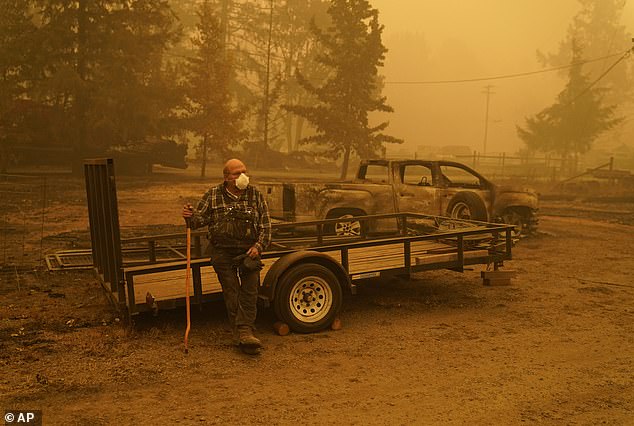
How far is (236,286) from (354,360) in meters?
1.41

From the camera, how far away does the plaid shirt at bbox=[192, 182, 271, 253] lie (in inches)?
229

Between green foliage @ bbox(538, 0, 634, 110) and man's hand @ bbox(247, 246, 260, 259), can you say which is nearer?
man's hand @ bbox(247, 246, 260, 259)

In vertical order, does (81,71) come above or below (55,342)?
above

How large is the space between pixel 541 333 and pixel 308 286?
9.09 ft

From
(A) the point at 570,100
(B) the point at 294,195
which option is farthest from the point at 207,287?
(A) the point at 570,100

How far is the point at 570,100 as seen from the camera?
4541 centimetres

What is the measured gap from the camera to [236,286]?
5.84m

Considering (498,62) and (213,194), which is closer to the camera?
(213,194)

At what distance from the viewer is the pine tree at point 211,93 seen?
31.1 metres

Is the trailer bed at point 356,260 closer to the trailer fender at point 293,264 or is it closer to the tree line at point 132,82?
the trailer fender at point 293,264

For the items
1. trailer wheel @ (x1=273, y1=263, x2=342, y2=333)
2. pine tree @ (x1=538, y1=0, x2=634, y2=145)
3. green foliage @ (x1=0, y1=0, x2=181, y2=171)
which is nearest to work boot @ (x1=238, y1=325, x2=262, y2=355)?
trailer wheel @ (x1=273, y1=263, x2=342, y2=333)

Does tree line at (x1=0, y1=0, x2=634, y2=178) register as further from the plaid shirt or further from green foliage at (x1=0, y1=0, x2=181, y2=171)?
the plaid shirt

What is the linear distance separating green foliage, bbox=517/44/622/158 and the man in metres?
43.9

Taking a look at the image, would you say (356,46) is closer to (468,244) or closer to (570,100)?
(570,100)
